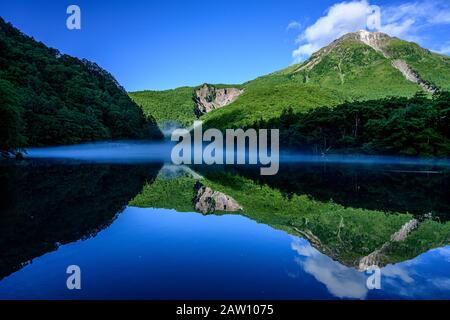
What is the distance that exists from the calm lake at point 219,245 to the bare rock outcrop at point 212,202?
35 centimetres

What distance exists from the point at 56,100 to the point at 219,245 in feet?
268

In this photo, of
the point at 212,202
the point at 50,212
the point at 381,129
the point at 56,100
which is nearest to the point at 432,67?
the point at 381,129

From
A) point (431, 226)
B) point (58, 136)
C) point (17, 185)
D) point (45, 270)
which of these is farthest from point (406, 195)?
point (58, 136)

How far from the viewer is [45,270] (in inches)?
271

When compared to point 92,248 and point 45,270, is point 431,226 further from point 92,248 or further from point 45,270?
point 45,270

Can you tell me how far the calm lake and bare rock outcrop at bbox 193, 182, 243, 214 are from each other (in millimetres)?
345

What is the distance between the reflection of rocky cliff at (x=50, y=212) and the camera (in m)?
8.18

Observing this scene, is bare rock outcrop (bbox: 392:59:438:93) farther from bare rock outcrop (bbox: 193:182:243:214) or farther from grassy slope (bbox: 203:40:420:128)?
bare rock outcrop (bbox: 193:182:243:214)

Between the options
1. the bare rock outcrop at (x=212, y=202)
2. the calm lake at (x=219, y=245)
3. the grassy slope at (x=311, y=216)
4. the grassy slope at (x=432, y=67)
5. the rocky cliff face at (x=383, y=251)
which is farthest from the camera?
the grassy slope at (x=432, y=67)

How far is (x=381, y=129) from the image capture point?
47438mm

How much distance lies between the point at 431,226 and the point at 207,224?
6596mm

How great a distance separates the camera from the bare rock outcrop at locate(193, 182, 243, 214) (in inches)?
555

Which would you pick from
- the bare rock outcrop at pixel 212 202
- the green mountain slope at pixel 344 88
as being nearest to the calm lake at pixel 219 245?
the bare rock outcrop at pixel 212 202

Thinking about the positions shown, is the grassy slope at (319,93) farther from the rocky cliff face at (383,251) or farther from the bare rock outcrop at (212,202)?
the rocky cliff face at (383,251)
